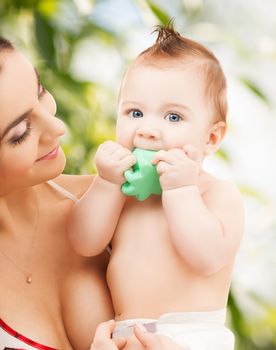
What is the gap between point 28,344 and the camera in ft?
3.03

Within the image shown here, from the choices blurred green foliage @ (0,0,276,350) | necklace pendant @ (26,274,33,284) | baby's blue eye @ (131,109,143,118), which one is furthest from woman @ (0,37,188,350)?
blurred green foliage @ (0,0,276,350)

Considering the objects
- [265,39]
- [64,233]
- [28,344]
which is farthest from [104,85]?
[28,344]

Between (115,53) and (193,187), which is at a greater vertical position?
(193,187)

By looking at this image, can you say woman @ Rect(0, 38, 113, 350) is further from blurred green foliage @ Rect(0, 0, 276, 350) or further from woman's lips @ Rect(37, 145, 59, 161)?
blurred green foliage @ Rect(0, 0, 276, 350)

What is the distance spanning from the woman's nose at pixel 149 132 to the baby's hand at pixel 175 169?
0.03 meters

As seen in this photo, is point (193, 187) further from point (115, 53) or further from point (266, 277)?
point (266, 277)

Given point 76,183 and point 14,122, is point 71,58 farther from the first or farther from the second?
point 14,122

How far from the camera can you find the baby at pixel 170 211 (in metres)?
0.90

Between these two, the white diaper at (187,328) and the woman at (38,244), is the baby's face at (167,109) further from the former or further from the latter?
the white diaper at (187,328)

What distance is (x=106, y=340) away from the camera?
0.88 metres

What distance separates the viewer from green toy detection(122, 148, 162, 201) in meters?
0.92

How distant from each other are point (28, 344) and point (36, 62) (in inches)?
40.9

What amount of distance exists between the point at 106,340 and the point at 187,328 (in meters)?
0.10

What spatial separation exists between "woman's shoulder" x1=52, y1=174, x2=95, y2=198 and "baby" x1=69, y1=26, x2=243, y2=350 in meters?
0.09
